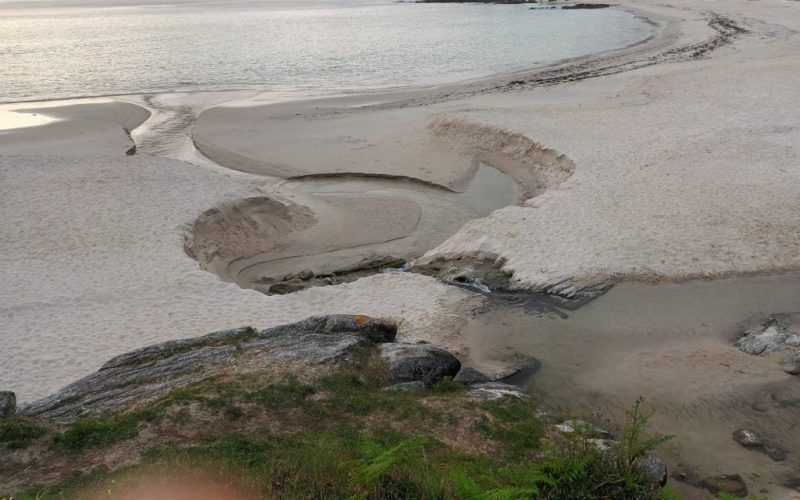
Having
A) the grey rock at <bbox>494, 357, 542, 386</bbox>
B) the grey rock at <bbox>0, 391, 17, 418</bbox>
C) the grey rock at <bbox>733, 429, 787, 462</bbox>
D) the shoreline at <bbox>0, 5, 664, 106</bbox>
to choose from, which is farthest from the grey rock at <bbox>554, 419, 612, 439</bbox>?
the shoreline at <bbox>0, 5, 664, 106</bbox>

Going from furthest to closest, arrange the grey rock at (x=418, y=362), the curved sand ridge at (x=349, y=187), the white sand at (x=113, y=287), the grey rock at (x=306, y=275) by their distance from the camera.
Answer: the curved sand ridge at (x=349, y=187) < the grey rock at (x=306, y=275) < the white sand at (x=113, y=287) < the grey rock at (x=418, y=362)

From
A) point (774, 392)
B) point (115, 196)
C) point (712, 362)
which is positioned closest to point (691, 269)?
point (712, 362)

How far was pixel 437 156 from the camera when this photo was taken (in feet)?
93.0

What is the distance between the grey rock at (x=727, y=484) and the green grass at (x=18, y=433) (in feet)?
33.4

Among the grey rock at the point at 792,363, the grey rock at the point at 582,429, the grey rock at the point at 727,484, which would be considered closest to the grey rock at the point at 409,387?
the grey rock at the point at 582,429

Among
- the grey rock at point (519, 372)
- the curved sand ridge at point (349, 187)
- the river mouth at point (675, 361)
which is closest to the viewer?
the river mouth at point (675, 361)

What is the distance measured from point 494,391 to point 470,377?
0.77 m

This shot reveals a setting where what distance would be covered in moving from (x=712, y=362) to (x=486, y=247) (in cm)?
693

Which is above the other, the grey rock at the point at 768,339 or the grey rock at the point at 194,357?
the grey rock at the point at 194,357

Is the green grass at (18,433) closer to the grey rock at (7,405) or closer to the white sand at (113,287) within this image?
the grey rock at (7,405)

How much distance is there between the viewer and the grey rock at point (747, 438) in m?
10.7

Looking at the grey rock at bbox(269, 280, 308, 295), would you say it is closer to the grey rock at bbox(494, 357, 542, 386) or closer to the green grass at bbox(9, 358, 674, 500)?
the green grass at bbox(9, 358, 674, 500)

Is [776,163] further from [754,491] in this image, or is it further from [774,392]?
[754,491]

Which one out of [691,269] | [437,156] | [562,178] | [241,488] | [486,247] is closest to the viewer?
[241,488]
